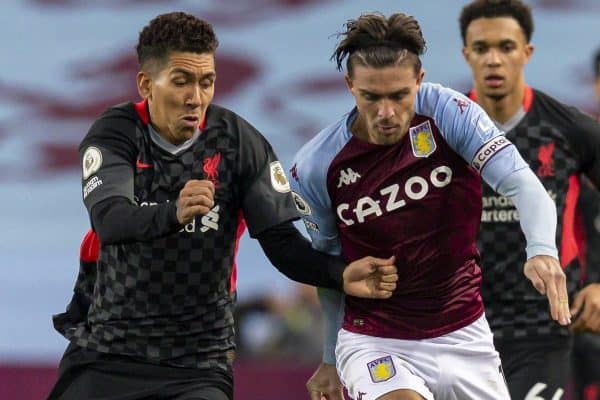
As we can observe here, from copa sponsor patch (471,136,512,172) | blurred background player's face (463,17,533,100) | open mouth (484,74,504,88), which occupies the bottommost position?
copa sponsor patch (471,136,512,172)

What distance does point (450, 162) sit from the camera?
199 inches

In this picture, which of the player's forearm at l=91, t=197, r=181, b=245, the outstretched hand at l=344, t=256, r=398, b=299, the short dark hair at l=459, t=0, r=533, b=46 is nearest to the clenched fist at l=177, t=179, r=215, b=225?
the player's forearm at l=91, t=197, r=181, b=245

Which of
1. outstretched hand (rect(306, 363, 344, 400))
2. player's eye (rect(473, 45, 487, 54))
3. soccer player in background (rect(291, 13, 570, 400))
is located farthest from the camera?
player's eye (rect(473, 45, 487, 54))

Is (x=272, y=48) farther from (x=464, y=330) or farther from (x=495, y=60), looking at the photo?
(x=464, y=330)

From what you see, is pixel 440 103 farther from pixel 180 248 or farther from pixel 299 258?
pixel 180 248

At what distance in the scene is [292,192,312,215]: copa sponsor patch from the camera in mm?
5199

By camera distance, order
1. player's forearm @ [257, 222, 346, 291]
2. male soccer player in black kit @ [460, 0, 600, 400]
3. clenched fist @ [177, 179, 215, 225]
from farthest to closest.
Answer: male soccer player in black kit @ [460, 0, 600, 400] → player's forearm @ [257, 222, 346, 291] → clenched fist @ [177, 179, 215, 225]

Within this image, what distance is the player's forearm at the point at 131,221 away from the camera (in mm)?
4590

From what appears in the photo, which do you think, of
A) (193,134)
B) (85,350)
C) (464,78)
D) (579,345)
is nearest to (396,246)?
(193,134)

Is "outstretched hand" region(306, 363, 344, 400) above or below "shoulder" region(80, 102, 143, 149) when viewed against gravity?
below

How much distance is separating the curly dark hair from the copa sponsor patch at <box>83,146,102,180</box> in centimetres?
41

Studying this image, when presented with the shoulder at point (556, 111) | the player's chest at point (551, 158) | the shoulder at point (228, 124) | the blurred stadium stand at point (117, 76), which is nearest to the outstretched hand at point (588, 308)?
the player's chest at point (551, 158)

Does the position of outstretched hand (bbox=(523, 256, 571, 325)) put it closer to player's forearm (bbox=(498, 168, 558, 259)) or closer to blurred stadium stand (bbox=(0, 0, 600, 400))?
player's forearm (bbox=(498, 168, 558, 259))

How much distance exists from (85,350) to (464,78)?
23.8 ft
